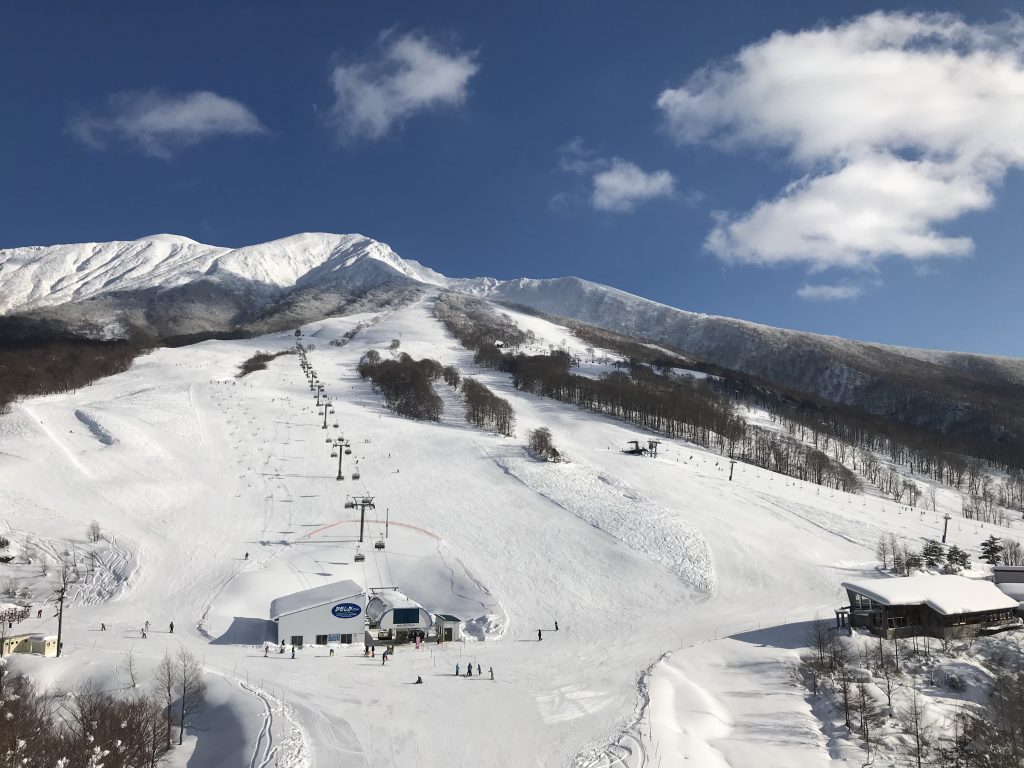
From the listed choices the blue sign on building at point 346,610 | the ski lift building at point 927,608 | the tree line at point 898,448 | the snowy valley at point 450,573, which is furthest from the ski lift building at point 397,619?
the tree line at point 898,448

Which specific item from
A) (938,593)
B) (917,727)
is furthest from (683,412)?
(917,727)

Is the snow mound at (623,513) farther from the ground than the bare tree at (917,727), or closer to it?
farther from the ground

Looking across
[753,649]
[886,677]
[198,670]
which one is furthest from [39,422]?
[886,677]

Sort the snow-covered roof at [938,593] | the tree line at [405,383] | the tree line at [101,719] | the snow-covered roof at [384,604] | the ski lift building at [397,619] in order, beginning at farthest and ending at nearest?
the tree line at [405,383]
the snow-covered roof at [384,604]
the ski lift building at [397,619]
the snow-covered roof at [938,593]
the tree line at [101,719]

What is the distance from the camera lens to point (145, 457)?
239 feet

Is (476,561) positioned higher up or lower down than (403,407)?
lower down

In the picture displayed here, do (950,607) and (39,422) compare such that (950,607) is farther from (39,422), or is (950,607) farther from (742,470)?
(39,422)

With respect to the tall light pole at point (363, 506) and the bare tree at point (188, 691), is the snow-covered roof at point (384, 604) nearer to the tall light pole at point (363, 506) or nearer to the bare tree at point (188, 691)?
the tall light pole at point (363, 506)

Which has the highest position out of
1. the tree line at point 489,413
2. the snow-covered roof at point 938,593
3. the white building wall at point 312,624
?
the tree line at point 489,413

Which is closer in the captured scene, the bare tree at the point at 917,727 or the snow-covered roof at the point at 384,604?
the bare tree at the point at 917,727

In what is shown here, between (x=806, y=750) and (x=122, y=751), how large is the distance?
27.8 m

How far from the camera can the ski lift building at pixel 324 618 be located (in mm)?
41781

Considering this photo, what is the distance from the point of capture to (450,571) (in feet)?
169

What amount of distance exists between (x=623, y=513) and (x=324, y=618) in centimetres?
3166
